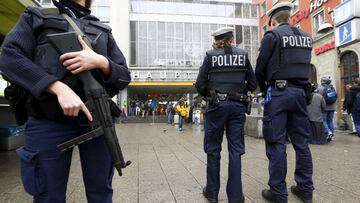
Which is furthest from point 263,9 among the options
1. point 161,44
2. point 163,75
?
point 163,75

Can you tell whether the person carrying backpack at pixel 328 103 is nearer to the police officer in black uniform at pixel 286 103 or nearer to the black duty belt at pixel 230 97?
the police officer in black uniform at pixel 286 103

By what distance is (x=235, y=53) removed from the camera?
11.6 ft

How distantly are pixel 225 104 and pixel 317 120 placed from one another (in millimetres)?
5666

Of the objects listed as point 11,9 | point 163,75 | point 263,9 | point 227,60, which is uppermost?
point 263,9

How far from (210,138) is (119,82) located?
186 centimetres

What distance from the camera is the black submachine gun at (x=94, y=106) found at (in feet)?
5.38

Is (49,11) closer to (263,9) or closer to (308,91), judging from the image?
(308,91)

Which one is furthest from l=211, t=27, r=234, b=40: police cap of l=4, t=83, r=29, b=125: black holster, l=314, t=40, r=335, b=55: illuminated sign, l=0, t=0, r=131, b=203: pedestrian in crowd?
l=314, t=40, r=335, b=55: illuminated sign

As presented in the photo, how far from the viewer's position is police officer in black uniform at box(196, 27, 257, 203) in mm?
3424

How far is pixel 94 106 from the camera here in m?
1.70

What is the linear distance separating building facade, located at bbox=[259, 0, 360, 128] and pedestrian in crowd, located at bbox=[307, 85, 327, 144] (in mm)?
3831

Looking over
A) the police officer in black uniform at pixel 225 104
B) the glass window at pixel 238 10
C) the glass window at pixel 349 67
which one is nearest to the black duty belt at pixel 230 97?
the police officer in black uniform at pixel 225 104

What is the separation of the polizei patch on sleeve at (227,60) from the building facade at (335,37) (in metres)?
9.23

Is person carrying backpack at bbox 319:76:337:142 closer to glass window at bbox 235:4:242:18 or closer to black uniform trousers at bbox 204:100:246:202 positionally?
black uniform trousers at bbox 204:100:246:202
